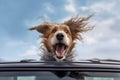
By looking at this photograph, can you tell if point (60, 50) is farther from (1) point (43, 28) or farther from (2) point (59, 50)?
(1) point (43, 28)

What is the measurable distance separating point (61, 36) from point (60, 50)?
10.5 inches

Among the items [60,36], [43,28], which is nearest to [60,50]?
[60,36]

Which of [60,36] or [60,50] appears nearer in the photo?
[60,50]

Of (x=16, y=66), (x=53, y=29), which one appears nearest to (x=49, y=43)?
(x=53, y=29)

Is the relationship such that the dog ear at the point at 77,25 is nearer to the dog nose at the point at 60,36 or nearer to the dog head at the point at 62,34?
the dog head at the point at 62,34

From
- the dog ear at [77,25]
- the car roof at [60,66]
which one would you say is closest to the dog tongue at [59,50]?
the dog ear at [77,25]

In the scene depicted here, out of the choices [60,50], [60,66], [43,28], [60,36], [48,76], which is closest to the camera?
[48,76]

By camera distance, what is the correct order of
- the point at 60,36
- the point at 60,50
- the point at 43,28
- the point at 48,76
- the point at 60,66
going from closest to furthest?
the point at 48,76 < the point at 60,66 < the point at 60,50 < the point at 60,36 < the point at 43,28

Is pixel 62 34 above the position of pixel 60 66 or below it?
above

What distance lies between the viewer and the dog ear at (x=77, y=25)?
742 cm

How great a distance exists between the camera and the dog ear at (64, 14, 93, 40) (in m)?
7.42

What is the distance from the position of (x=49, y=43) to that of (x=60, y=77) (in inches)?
116

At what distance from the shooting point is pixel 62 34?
685 centimetres

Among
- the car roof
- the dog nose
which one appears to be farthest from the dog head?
the car roof
